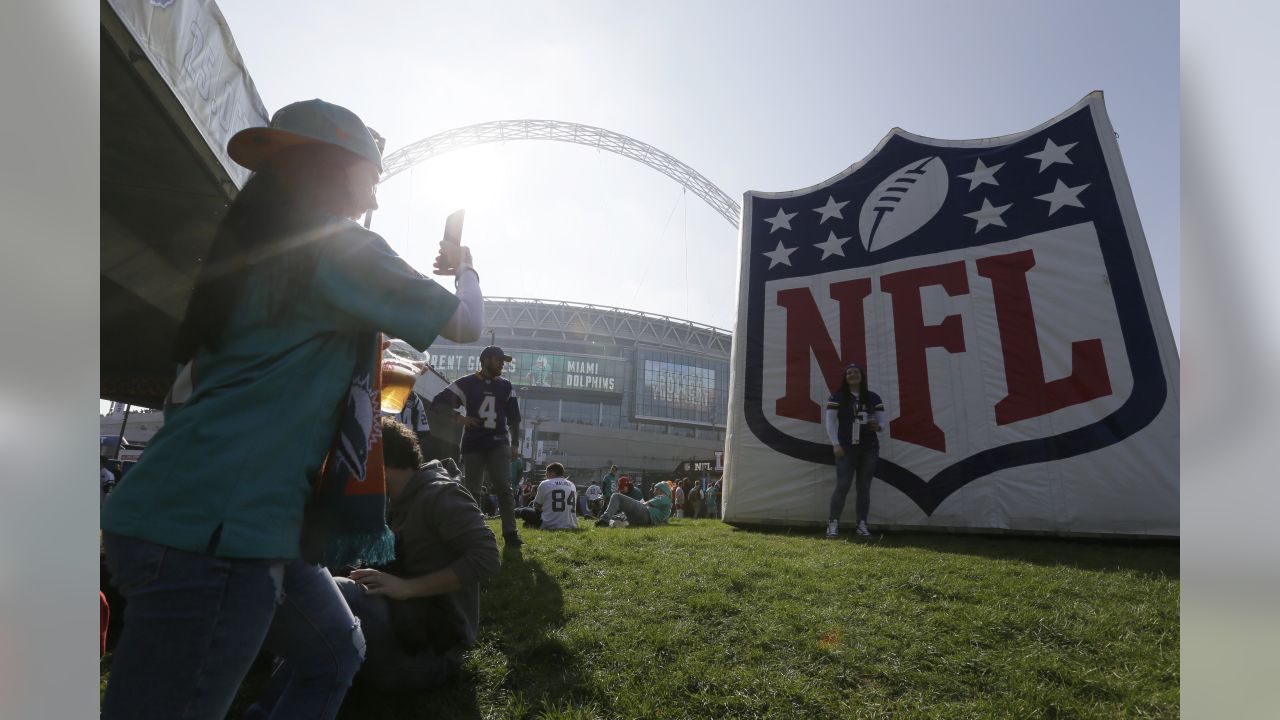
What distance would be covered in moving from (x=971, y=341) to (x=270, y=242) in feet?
27.0

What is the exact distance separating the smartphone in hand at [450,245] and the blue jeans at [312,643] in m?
0.86

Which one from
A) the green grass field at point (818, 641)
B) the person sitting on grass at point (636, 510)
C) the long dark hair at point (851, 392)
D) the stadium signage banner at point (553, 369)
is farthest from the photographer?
the stadium signage banner at point (553, 369)

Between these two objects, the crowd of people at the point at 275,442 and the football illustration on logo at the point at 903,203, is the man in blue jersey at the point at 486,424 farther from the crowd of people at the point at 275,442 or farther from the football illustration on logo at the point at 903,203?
the football illustration on logo at the point at 903,203

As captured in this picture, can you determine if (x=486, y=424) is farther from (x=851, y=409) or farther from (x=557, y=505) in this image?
(x=851, y=409)

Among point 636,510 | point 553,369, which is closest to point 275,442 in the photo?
point 636,510

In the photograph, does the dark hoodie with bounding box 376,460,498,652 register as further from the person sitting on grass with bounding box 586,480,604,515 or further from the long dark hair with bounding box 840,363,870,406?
the person sitting on grass with bounding box 586,480,604,515

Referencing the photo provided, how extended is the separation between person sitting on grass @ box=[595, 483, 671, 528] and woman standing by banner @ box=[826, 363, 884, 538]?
11.9 ft

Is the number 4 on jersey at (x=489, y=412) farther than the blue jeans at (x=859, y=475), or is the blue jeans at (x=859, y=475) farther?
the blue jeans at (x=859, y=475)

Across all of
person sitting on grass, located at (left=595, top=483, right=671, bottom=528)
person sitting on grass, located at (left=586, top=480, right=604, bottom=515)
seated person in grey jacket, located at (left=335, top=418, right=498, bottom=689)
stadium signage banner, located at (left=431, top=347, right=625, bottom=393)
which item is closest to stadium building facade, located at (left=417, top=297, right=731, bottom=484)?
stadium signage banner, located at (left=431, top=347, right=625, bottom=393)

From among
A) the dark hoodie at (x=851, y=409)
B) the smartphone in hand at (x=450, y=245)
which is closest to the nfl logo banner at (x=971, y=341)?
the dark hoodie at (x=851, y=409)

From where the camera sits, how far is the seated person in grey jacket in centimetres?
271

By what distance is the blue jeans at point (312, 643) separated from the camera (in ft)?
4.85

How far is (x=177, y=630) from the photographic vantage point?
1.13 meters
